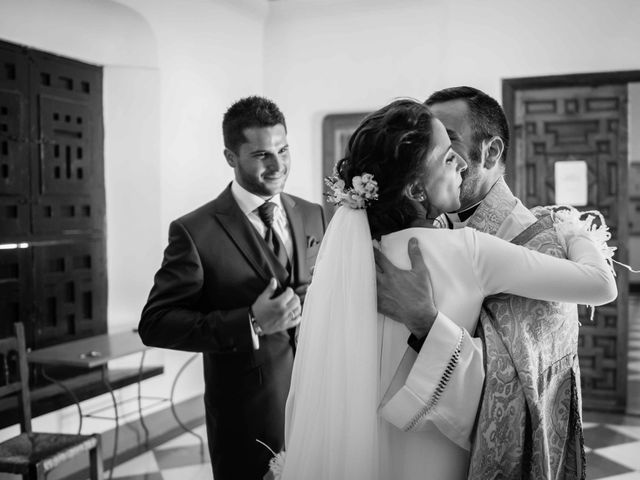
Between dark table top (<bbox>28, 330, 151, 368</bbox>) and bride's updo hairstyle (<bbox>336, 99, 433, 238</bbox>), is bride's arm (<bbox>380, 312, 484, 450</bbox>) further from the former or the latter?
dark table top (<bbox>28, 330, 151, 368</bbox>)

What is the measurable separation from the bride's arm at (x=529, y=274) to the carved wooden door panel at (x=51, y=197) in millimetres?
3408

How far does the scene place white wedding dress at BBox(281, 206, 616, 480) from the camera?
1.36m

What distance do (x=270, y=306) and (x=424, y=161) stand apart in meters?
0.95

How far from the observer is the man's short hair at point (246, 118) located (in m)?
2.61

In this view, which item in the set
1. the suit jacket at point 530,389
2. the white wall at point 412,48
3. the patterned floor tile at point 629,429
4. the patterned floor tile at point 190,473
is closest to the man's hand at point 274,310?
the suit jacket at point 530,389

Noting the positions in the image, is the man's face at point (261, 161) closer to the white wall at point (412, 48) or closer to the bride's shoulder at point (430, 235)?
the bride's shoulder at point (430, 235)

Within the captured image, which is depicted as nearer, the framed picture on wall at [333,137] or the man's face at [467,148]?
the man's face at [467,148]

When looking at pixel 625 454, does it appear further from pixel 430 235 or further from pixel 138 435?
pixel 430 235

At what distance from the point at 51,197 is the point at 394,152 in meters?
3.50

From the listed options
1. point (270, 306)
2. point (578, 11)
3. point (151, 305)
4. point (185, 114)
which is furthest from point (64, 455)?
point (578, 11)

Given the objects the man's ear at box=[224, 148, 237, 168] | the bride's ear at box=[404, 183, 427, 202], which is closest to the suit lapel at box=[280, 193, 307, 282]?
the man's ear at box=[224, 148, 237, 168]

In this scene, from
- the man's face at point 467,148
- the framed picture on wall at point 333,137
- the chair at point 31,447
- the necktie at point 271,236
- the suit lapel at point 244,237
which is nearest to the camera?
the man's face at point 467,148

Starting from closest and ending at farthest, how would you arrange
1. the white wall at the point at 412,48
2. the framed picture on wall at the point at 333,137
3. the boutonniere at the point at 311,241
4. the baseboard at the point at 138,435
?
1. the boutonniere at the point at 311,241
2. the baseboard at the point at 138,435
3. the white wall at the point at 412,48
4. the framed picture on wall at the point at 333,137

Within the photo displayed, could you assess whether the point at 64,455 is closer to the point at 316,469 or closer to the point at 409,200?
the point at 316,469
